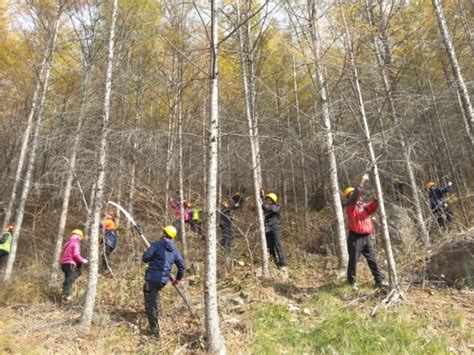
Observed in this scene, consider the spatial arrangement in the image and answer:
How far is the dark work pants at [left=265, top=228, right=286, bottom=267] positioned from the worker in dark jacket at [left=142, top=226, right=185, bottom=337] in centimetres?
269

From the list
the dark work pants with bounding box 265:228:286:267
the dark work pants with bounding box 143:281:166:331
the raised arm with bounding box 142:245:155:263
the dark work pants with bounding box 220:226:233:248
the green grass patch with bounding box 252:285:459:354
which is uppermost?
the dark work pants with bounding box 220:226:233:248

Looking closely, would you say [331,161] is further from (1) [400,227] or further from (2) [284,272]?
(1) [400,227]

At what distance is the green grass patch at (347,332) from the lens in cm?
438

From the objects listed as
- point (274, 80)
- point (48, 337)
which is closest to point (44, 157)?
point (274, 80)

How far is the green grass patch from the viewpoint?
438 cm

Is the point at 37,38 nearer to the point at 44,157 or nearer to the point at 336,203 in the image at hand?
the point at 44,157

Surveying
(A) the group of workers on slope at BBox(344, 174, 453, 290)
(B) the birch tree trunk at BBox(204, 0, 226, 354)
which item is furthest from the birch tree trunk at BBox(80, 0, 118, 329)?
(A) the group of workers on slope at BBox(344, 174, 453, 290)

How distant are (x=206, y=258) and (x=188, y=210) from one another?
788cm

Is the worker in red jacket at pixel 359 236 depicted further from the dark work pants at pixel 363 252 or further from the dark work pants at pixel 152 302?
the dark work pants at pixel 152 302

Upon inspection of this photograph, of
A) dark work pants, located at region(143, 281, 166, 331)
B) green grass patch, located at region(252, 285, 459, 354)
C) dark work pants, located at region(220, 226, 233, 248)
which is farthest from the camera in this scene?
dark work pants, located at region(220, 226, 233, 248)

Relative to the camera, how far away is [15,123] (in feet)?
47.1

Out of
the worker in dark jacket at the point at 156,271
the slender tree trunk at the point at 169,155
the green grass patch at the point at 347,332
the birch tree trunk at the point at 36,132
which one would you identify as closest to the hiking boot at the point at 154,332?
the worker in dark jacket at the point at 156,271

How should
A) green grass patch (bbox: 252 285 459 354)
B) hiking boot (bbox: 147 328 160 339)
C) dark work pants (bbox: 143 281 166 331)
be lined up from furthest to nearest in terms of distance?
dark work pants (bbox: 143 281 166 331) < hiking boot (bbox: 147 328 160 339) < green grass patch (bbox: 252 285 459 354)

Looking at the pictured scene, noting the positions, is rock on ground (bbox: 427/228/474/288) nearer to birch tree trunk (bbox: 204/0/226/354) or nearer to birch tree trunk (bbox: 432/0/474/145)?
birch tree trunk (bbox: 432/0/474/145)
